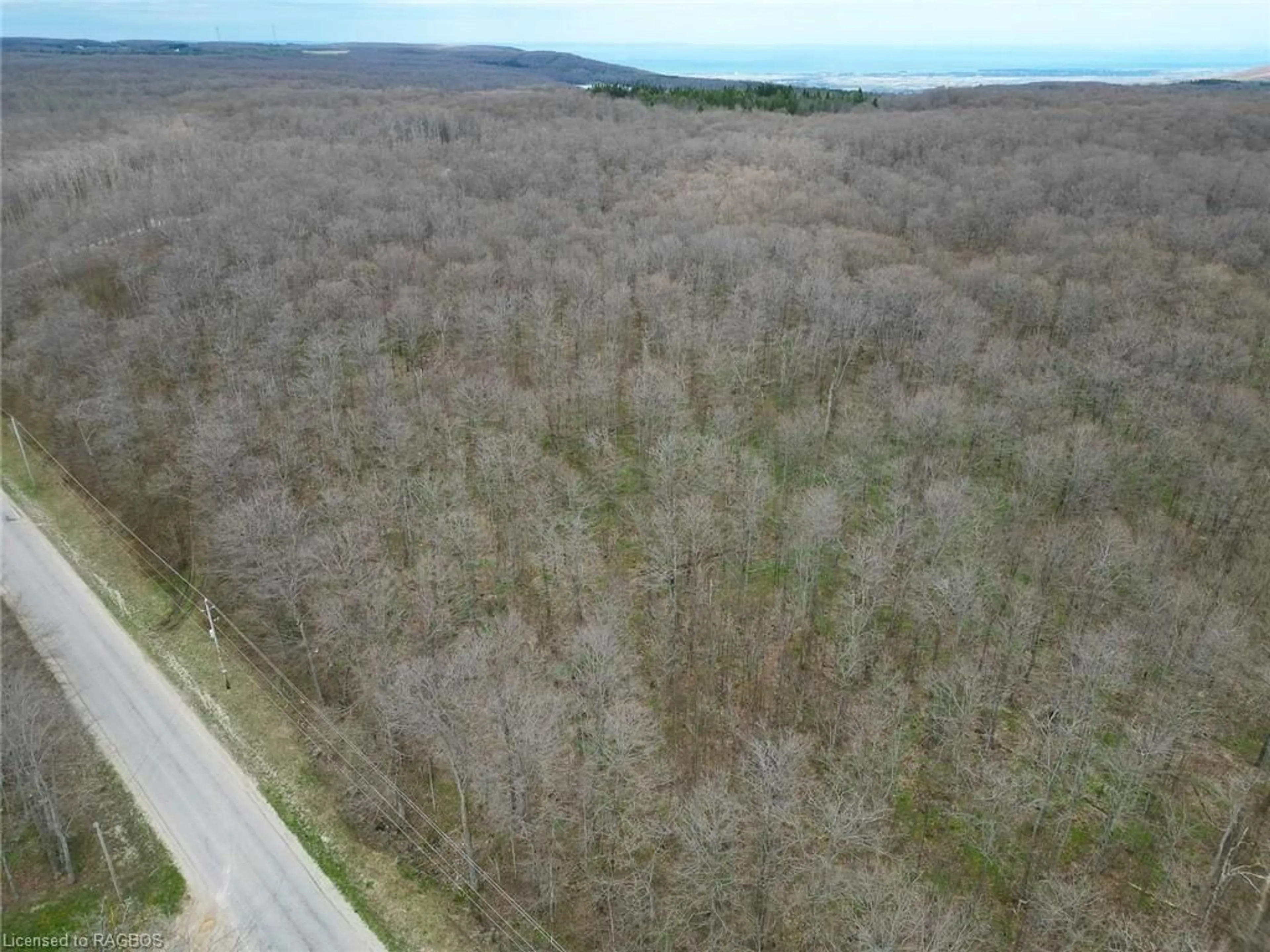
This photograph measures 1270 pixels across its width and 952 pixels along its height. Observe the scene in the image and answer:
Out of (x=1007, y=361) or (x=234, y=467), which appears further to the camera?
(x=1007, y=361)

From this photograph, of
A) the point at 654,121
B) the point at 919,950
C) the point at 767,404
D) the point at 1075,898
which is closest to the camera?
the point at 919,950

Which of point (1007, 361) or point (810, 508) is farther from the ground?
point (1007, 361)

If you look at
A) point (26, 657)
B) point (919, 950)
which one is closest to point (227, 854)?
point (26, 657)

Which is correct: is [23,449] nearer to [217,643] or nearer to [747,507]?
[217,643]

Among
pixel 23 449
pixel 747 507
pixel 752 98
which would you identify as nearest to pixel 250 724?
pixel 747 507

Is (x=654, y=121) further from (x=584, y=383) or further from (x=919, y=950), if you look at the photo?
(x=919, y=950)

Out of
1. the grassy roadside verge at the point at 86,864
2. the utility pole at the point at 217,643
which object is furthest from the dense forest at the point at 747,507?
the grassy roadside verge at the point at 86,864

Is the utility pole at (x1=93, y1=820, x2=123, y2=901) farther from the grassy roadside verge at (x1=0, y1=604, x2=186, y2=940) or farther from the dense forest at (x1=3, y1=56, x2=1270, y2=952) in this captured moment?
the dense forest at (x1=3, y1=56, x2=1270, y2=952)
